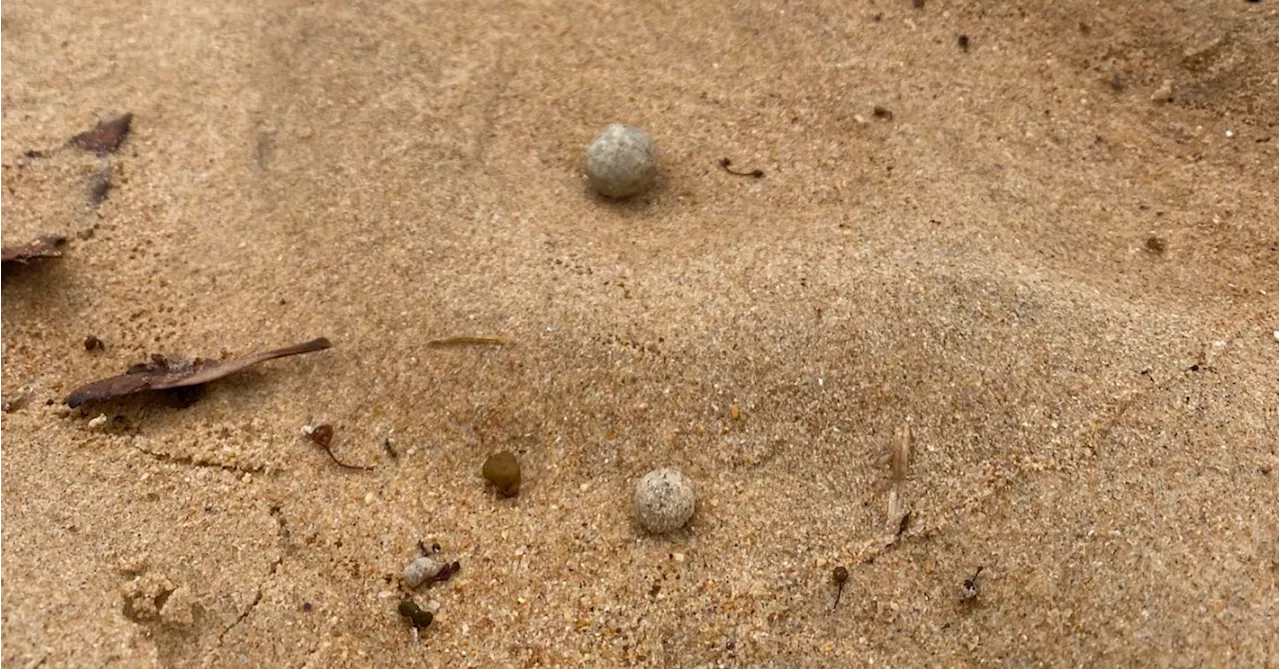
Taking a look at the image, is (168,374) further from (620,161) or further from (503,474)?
(620,161)

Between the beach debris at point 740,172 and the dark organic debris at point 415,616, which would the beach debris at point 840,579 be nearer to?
the dark organic debris at point 415,616

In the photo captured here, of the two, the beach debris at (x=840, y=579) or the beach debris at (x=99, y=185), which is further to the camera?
the beach debris at (x=99, y=185)

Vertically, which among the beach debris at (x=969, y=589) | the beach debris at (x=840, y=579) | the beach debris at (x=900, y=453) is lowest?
the beach debris at (x=840, y=579)

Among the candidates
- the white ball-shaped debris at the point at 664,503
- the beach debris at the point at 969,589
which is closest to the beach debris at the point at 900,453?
the beach debris at the point at 969,589

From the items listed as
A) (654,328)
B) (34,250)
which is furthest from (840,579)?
(34,250)

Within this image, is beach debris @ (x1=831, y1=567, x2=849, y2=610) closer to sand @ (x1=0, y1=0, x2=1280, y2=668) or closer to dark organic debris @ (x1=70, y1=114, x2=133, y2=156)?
sand @ (x1=0, y1=0, x2=1280, y2=668)

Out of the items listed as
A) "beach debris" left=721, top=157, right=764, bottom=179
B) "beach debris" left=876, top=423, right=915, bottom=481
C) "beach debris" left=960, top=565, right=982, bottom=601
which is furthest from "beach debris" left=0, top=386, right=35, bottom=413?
"beach debris" left=960, top=565, right=982, bottom=601

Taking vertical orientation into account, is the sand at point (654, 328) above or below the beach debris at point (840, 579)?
above

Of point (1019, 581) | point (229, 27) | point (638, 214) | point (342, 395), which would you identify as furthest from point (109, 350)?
point (1019, 581)
